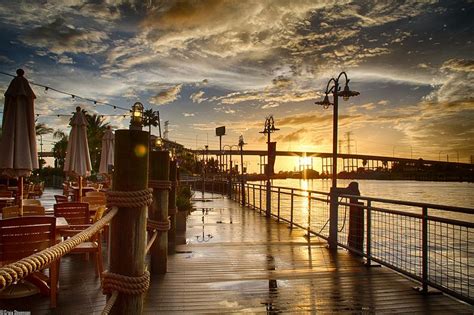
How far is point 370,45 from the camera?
17422 mm

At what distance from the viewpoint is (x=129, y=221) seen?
192cm

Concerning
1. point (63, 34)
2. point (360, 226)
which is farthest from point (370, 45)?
point (63, 34)

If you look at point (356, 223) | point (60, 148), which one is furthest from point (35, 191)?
point (60, 148)

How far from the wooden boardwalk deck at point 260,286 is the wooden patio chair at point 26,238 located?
23.4 inches

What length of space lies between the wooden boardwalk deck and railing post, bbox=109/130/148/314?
2.00 metres

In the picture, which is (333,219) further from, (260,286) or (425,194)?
(425,194)

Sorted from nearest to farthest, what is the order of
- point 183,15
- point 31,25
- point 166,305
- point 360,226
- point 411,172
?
1. point 166,305
2. point 360,226
3. point 183,15
4. point 31,25
5. point 411,172

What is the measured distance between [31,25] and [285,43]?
11607 millimetres

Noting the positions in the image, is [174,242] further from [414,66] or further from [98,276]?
[414,66]

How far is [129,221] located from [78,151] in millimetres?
7478

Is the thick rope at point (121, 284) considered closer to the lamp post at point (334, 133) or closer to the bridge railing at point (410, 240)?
the bridge railing at point (410, 240)

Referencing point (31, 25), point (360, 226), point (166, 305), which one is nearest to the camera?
point (166, 305)

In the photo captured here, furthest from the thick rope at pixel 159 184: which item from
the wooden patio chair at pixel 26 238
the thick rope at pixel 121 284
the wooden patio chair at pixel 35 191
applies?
the wooden patio chair at pixel 35 191

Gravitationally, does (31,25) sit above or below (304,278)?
above
